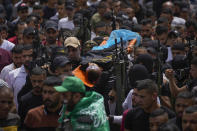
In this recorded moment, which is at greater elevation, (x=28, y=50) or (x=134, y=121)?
(x=28, y=50)

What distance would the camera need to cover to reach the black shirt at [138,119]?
8500 millimetres

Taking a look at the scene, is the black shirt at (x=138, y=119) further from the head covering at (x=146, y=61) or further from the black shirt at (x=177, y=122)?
the head covering at (x=146, y=61)

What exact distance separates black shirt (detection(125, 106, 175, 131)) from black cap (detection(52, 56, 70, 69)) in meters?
1.90

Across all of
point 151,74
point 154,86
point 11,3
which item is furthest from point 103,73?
point 11,3

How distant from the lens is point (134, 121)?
8.58 m

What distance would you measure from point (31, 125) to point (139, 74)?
7.26ft

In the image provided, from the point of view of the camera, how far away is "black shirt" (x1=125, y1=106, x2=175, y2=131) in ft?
27.9

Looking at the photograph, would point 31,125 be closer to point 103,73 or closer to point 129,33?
point 103,73

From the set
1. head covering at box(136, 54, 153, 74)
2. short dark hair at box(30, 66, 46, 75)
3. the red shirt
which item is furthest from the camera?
the red shirt

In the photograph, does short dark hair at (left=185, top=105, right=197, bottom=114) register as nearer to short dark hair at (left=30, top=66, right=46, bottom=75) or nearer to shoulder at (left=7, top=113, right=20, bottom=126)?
shoulder at (left=7, top=113, right=20, bottom=126)

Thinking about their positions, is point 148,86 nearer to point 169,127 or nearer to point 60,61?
point 169,127

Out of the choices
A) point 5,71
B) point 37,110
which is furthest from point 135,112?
point 5,71

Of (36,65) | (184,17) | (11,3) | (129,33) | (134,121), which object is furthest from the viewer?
(11,3)

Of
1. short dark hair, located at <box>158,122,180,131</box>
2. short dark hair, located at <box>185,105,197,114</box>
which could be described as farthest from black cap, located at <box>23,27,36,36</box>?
short dark hair, located at <box>158,122,180,131</box>
